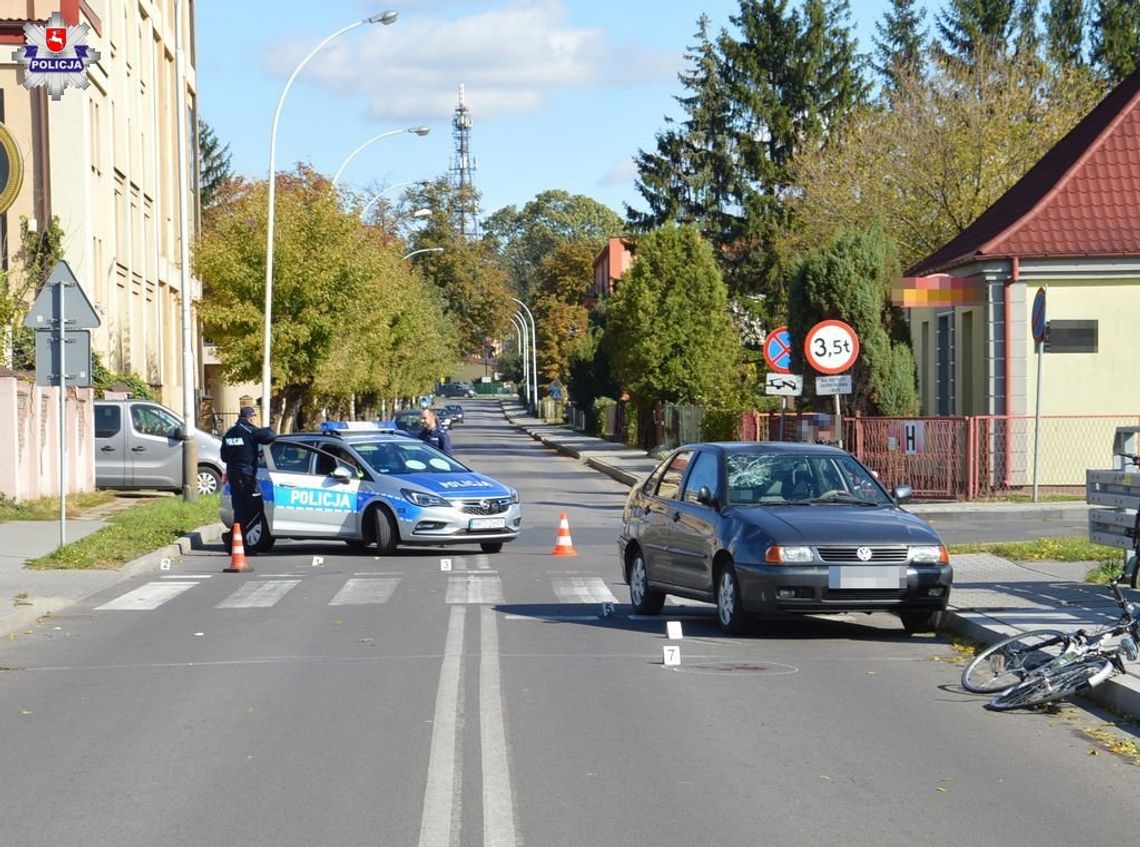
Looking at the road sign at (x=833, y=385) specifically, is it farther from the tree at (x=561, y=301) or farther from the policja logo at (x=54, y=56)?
the tree at (x=561, y=301)

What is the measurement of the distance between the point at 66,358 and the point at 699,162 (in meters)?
53.1

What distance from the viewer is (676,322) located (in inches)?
2125

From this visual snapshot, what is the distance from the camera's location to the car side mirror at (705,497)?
13.9 metres

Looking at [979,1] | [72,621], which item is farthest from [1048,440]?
[979,1]

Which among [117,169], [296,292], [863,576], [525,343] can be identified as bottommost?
[863,576]

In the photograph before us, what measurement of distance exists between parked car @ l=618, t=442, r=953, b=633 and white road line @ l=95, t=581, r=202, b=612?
4.71 metres

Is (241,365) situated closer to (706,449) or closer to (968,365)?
(968,365)

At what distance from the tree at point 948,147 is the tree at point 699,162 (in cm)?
1416

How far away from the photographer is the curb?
A: 47.4 feet

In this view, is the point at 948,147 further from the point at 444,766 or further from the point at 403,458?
the point at 444,766

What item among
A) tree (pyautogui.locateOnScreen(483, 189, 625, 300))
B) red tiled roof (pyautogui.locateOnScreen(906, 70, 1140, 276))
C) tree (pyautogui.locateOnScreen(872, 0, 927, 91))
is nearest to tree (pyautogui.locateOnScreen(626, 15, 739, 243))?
tree (pyautogui.locateOnScreen(872, 0, 927, 91))

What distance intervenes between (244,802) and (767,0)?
210 ft

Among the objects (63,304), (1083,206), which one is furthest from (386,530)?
(1083,206)

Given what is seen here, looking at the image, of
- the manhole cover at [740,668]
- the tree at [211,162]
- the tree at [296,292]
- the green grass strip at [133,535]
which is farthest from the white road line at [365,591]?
the tree at [211,162]
